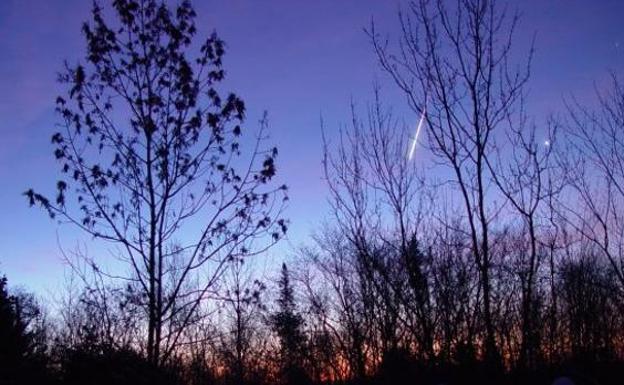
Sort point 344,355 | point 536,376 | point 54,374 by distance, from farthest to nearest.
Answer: point 344,355 → point 536,376 → point 54,374

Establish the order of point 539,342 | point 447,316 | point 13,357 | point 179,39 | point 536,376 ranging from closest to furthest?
1. point 179,39
2. point 447,316
3. point 536,376
4. point 13,357
5. point 539,342

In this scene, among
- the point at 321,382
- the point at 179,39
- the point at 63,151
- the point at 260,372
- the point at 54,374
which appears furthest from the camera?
the point at 260,372

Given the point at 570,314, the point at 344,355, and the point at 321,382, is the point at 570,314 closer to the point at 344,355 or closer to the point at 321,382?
the point at 344,355

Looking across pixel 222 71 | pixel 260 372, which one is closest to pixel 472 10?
pixel 222 71

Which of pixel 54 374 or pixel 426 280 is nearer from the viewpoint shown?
pixel 426 280

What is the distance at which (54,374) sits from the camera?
1229 centimetres

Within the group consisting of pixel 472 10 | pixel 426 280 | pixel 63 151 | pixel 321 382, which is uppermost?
pixel 472 10

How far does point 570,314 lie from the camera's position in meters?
25.2

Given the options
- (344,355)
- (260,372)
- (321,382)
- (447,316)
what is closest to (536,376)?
(447,316)

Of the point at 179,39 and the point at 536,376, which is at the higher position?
the point at 179,39

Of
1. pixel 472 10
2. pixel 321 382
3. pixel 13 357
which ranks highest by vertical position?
pixel 472 10

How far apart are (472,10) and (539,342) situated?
718 inches

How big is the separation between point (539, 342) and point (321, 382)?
1460 centimetres

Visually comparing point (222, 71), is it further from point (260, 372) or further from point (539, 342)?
point (260, 372)
